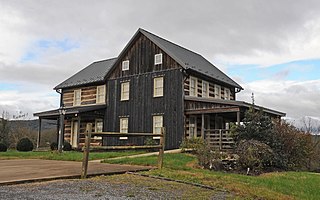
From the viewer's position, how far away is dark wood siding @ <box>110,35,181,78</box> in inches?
879

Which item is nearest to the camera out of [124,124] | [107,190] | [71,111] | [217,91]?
[107,190]

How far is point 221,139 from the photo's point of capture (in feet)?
61.3

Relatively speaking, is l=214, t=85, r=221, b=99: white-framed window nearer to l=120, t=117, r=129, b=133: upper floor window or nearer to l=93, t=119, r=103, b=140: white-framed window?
l=120, t=117, r=129, b=133: upper floor window

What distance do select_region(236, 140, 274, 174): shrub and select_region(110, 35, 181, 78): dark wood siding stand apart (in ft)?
29.7

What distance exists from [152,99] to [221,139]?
19.1 ft

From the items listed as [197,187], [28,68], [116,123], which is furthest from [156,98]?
[28,68]

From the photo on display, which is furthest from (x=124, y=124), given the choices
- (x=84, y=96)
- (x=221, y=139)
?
(x=221, y=139)

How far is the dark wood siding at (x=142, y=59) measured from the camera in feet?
73.2

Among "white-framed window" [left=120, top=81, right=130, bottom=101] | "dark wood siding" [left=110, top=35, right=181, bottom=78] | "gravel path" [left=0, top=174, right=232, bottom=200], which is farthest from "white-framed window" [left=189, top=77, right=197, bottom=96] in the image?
"gravel path" [left=0, top=174, right=232, bottom=200]

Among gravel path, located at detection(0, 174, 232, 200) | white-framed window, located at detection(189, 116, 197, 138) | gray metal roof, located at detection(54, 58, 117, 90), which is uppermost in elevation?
gray metal roof, located at detection(54, 58, 117, 90)

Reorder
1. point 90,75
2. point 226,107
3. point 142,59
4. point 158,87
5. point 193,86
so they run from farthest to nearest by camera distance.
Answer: point 90,75 < point 142,59 < point 158,87 < point 193,86 < point 226,107

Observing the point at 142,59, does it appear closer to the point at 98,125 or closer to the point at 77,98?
the point at 98,125

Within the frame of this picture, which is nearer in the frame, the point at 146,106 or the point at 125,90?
the point at 146,106

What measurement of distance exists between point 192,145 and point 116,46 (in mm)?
16219
